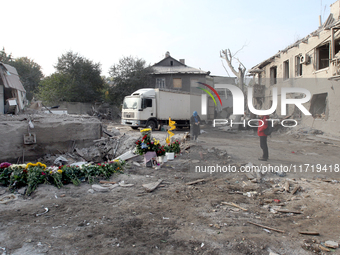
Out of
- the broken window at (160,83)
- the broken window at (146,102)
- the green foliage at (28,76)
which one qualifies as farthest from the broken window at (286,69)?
the green foliage at (28,76)

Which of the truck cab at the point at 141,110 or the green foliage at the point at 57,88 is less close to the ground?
the green foliage at the point at 57,88

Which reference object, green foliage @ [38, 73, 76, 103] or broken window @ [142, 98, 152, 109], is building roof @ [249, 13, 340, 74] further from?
green foliage @ [38, 73, 76, 103]

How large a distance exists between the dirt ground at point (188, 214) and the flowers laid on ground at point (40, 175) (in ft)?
0.63

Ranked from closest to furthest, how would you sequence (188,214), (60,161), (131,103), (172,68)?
(188,214) < (60,161) < (131,103) < (172,68)

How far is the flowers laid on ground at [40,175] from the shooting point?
5332mm

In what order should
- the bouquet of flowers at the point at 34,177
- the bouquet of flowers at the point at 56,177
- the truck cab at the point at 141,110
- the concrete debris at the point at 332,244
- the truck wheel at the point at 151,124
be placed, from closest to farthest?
the concrete debris at the point at 332,244 < the bouquet of flowers at the point at 34,177 < the bouquet of flowers at the point at 56,177 < the truck cab at the point at 141,110 < the truck wheel at the point at 151,124

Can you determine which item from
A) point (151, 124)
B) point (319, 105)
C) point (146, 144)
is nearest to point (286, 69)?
point (319, 105)

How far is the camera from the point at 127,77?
29.3 m

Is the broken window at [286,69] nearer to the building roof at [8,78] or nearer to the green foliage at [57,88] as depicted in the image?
the building roof at [8,78]

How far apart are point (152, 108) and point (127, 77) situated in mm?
13942

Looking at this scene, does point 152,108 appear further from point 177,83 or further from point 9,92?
point 177,83

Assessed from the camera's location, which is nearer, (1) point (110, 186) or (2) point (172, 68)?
(1) point (110, 186)

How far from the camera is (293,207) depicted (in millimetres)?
4422

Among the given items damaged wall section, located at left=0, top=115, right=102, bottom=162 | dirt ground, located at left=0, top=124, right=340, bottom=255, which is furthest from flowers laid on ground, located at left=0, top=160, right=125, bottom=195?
damaged wall section, located at left=0, top=115, right=102, bottom=162
